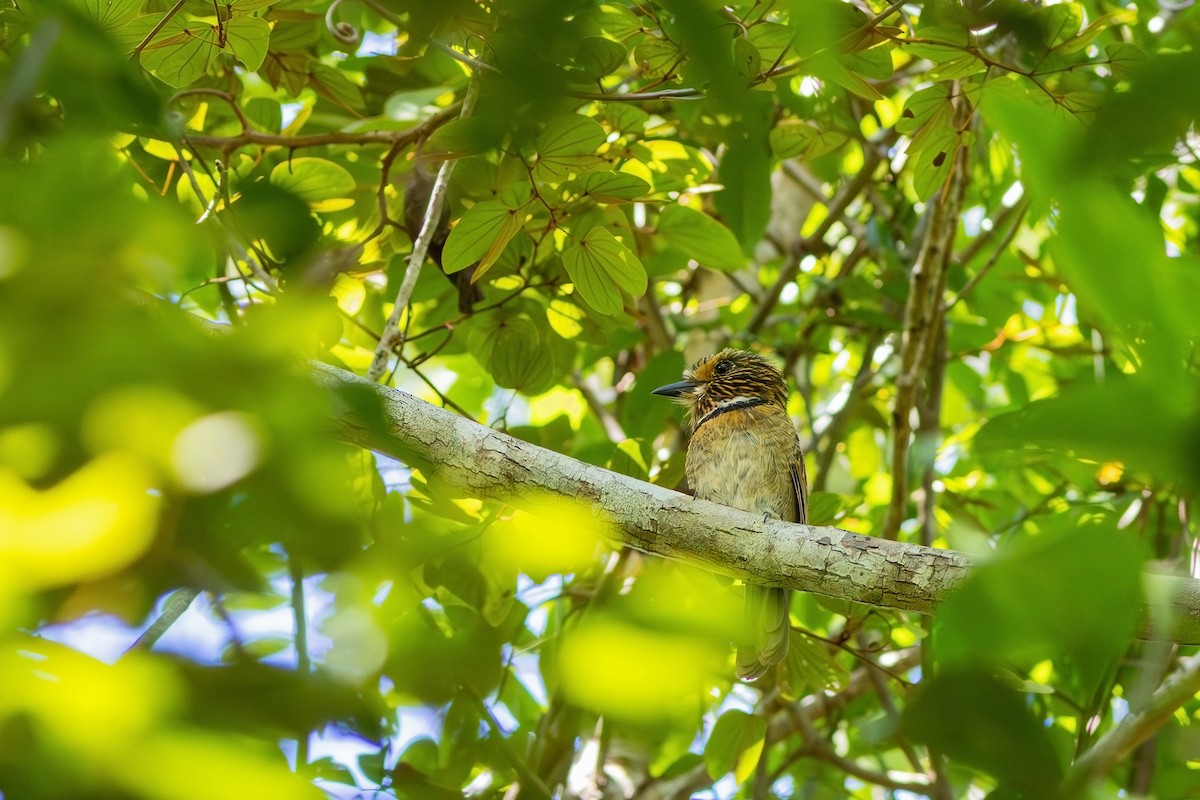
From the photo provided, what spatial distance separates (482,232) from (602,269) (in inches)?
13.0

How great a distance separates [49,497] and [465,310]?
Answer: 2.22 metres

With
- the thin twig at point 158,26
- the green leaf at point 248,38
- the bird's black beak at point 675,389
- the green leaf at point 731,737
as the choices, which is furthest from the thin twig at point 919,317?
the thin twig at point 158,26

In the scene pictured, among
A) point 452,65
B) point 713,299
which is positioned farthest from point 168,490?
point 713,299

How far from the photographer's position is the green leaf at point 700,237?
9.12 ft

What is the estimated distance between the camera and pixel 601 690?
1.95 feet

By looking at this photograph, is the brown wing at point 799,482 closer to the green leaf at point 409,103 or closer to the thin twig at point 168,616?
the green leaf at point 409,103

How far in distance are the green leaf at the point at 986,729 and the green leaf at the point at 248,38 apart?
1979mm

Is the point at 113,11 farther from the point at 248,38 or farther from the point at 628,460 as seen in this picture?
the point at 628,460

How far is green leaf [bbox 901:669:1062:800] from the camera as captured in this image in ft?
1.92

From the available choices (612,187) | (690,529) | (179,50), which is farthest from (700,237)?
(179,50)

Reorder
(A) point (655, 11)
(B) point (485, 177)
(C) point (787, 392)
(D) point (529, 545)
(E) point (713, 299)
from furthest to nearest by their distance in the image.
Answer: (E) point (713, 299), (C) point (787, 392), (B) point (485, 177), (A) point (655, 11), (D) point (529, 545)

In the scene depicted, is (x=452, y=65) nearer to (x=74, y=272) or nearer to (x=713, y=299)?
(x=713, y=299)

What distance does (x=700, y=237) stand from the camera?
2811mm

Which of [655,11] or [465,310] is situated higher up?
[655,11]
